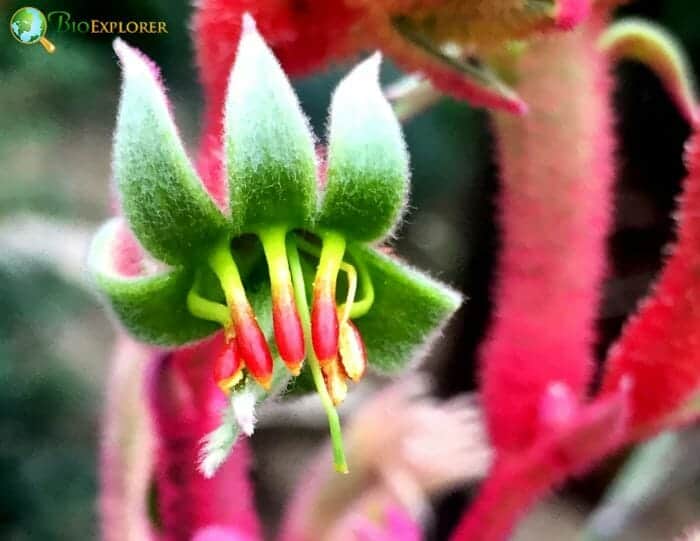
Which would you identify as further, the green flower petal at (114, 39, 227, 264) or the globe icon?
the globe icon

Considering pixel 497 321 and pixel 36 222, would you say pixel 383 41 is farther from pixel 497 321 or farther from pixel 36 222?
pixel 36 222

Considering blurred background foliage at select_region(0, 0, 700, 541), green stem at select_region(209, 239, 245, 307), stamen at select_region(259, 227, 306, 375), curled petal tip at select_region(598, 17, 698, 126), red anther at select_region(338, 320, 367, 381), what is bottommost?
blurred background foliage at select_region(0, 0, 700, 541)

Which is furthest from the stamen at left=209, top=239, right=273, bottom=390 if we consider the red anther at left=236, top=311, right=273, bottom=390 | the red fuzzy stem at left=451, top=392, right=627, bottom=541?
the red fuzzy stem at left=451, top=392, right=627, bottom=541

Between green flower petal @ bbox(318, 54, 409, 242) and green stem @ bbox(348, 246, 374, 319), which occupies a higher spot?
green flower petal @ bbox(318, 54, 409, 242)

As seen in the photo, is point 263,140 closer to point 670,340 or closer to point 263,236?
point 263,236

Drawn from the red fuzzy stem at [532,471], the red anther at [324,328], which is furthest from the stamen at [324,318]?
the red fuzzy stem at [532,471]

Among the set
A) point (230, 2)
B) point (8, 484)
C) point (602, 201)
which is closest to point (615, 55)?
point (602, 201)

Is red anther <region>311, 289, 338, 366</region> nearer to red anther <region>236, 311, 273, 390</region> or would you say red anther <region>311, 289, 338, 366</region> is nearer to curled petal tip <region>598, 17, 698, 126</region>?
red anther <region>236, 311, 273, 390</region>

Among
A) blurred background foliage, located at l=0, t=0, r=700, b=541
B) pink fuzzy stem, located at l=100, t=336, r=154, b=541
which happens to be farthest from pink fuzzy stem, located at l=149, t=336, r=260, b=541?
blurred background foliage, located at l=0, t=0, r=700, b=541
